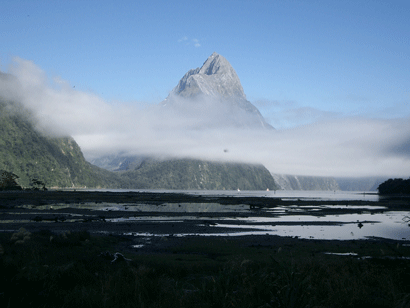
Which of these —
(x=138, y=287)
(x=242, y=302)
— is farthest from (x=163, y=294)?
(x=242, y=302)

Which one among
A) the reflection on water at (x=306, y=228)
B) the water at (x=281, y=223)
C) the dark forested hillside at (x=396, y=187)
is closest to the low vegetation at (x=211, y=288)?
the water at (x=281, y=223)

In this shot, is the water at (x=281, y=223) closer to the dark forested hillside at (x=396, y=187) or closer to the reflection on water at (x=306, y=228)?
the reflection on water at (x=306, y=228)

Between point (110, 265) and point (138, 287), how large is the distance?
6.06 metres

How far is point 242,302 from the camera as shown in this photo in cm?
722

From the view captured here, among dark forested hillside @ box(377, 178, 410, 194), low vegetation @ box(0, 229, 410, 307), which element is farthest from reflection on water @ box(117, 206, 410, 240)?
dark forested hillside @ box(377, 178, 410, 194)

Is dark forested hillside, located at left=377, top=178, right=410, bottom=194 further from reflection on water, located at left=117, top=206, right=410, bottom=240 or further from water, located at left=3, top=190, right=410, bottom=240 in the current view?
reflection on water, located at left=117, top=206, right=410, bottom=240

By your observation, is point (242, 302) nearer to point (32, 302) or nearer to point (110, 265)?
point (32, 302)

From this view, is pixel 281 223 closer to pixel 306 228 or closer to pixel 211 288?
pixel 306 228

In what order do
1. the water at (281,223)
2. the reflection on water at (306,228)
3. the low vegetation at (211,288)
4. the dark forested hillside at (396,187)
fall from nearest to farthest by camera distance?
1. the low vegetation at (211,288)
2. the reflection on water at (306,228)
3. the water at (281,223)
4. the dark forested hillside at (396,187)

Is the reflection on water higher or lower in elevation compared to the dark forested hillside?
lower

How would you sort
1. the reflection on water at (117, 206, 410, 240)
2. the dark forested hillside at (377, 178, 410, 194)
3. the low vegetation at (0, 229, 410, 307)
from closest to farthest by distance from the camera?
the low vegetation at (0, 229, 410, 307)
the reflection on water at (117, 206, 410, 240)
the dark forested hillside at (377, 178, 410, 194)

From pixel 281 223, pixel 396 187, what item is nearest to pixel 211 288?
pixel 281 223

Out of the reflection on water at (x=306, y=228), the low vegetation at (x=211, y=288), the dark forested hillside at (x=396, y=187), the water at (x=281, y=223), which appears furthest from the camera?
the dark forested hillside at (x=396, y=187)

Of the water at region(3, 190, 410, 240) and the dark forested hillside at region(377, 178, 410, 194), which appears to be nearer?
the water at region(3, 190, 410, 240)
